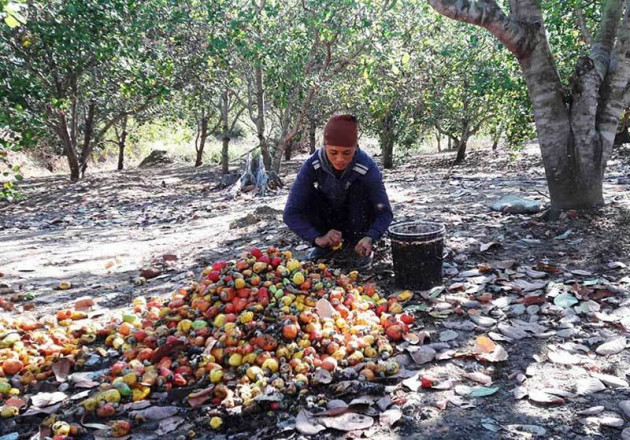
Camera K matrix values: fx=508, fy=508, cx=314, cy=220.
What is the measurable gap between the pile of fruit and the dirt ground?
0.66 ft

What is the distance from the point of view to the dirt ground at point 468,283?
221 centimetres

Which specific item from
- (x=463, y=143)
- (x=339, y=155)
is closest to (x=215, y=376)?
(x=339, y=155)

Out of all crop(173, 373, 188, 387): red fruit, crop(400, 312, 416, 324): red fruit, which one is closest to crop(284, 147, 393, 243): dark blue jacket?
crop(400, 312, 416, 324): red fruit

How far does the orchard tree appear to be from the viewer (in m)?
4.56

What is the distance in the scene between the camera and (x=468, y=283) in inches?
146

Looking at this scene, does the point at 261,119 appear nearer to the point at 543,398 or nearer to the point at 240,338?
the point at 240,338

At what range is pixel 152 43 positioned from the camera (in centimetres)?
908

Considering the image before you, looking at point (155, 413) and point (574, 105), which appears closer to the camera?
point (155, 413)

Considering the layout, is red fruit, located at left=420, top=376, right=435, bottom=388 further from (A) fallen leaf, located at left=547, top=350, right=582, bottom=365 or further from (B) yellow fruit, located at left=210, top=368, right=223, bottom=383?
(B) yellow fruit, located at left=210, top=368, right=223, bottom=383

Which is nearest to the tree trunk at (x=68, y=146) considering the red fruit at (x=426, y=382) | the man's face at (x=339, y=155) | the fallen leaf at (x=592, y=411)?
the man's face at (x=339, y=155)

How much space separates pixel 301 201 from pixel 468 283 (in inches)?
55.6

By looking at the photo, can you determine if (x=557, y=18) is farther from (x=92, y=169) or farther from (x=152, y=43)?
(x=92, y=169)

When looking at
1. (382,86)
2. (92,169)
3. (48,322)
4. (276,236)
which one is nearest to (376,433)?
(48,322)

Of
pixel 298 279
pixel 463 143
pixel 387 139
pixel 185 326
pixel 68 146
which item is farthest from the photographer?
Answer: pixel 463 143
